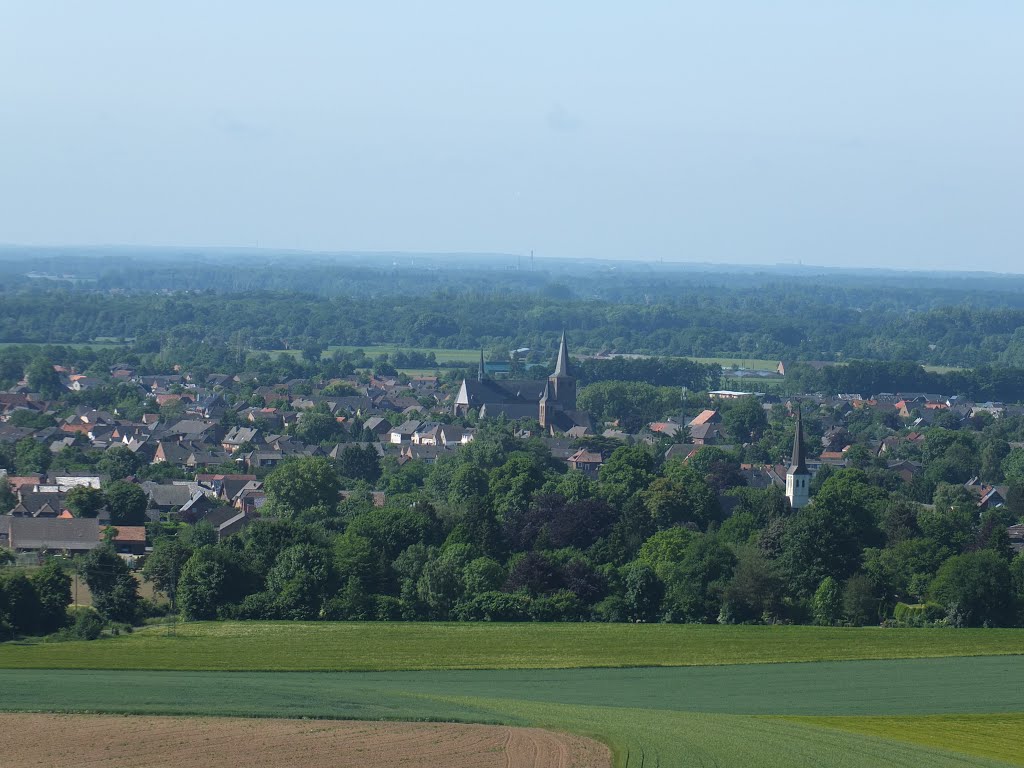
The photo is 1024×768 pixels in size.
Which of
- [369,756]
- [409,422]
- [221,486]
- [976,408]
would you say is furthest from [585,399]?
[369,756]

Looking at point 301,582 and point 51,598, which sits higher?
point 51,598

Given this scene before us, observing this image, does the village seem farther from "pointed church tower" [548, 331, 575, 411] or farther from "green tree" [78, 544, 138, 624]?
"green tree" [78, 544, 138, 624]

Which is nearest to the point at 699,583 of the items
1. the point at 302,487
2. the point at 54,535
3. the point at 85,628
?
the point at 85,628

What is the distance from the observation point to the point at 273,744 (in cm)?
2489

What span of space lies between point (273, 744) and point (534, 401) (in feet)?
260

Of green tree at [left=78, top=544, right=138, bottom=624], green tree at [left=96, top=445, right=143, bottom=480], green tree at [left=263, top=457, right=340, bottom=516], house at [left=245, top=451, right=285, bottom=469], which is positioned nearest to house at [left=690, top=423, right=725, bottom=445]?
house at [left=245, top=451, right=285, bottom=469]

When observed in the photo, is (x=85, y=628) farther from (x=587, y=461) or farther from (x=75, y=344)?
(x=75, y=344)

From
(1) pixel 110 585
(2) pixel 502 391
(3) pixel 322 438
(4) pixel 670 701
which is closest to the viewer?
(4) pixel 670 701

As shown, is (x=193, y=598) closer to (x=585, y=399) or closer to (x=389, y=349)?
(x=585, y=399)

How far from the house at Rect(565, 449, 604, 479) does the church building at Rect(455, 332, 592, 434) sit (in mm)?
14831

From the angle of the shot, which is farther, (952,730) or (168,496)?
(168,496)

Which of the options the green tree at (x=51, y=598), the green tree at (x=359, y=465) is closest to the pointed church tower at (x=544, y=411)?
the green tree at (x=359, y=465)

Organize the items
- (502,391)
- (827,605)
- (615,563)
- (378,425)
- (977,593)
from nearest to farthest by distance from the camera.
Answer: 1. (977,593)
2. (827,605)
3. (615,563)
4. (378,425)
5. (502,391)

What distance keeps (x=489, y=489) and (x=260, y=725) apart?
36465 mm
